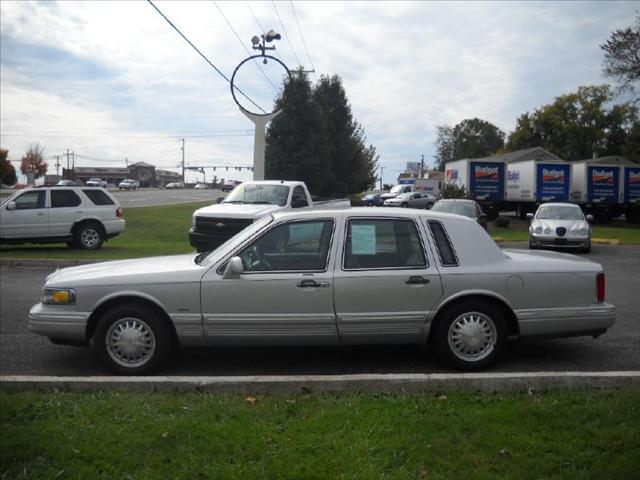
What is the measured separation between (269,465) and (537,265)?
3.34m

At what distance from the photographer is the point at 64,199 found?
16.8 m

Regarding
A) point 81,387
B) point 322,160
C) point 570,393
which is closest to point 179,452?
point 81,387

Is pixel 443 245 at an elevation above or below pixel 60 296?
above

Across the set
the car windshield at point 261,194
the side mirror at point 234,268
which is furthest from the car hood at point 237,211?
the side mirror at point 234,268

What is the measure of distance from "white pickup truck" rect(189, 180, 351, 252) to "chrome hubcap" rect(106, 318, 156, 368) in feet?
23.0

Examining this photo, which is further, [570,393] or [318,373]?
[318,373]

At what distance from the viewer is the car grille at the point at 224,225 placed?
13.5 meters

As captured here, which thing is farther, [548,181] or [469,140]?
[469,140]

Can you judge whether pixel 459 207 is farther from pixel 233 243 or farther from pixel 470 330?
pixel 233 243

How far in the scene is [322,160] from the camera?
3381 cm

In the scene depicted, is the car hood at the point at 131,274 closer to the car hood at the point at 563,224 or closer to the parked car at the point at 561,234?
the parked car at the point at 561,234

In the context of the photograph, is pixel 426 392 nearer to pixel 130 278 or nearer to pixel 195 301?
pixel 195 301

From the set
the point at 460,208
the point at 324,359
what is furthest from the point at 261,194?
the point at 324,359

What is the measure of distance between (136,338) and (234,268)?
105cm
